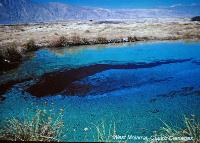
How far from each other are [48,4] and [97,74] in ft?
3.40

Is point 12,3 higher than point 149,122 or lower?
higher

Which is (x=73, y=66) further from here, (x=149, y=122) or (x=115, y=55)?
(x=149, y=122)

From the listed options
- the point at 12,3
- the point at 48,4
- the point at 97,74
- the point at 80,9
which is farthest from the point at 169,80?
the point at 12,3

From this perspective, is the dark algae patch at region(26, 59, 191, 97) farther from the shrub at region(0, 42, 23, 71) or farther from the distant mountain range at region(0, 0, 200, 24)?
the shrub at region(0, 42, 23, 71)

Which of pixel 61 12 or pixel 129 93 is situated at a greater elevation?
pixel 61 12

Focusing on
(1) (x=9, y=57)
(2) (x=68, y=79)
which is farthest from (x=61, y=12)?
(1) (x=9, y=57)

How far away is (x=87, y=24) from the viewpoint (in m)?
4.54

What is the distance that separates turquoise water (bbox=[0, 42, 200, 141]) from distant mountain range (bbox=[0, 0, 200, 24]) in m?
0.49

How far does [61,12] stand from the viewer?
3.99 m

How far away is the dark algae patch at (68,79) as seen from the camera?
12.9ft

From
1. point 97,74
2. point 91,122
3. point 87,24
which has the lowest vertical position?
point 91,122

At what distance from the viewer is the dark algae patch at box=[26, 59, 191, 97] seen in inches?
155

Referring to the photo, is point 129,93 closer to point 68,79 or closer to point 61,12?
point 68,79

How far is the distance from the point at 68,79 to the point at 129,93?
0.79m
